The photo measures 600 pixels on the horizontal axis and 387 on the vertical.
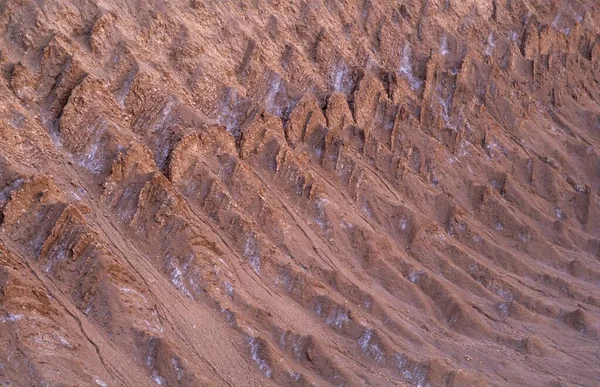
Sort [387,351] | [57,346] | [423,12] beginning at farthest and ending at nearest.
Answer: [423,12] → [387,351] → [57,346]

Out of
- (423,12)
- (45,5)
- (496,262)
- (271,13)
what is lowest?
(45,5)

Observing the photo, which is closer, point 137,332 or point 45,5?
point 137,332

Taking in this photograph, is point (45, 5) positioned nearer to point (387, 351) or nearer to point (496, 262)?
point (387, 351)

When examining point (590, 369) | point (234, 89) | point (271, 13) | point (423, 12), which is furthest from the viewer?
point (423, 12)

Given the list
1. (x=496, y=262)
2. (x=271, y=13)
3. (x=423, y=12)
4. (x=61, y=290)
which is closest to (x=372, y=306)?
(x=496, y=262)

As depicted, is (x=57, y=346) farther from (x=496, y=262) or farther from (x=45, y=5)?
(x=496, y=262)

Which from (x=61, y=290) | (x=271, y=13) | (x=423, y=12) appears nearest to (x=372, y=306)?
(x=61, y=290)

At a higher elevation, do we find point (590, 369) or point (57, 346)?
point (590, 369)
